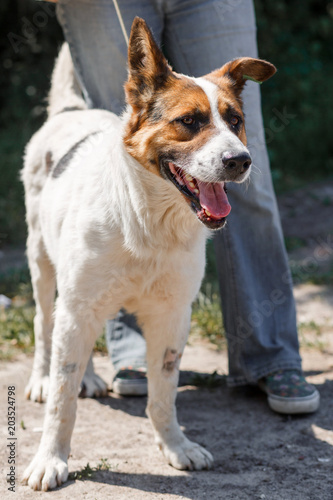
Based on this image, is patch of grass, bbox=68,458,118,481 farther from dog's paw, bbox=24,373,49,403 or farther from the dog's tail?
the dog's tail

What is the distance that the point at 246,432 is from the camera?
10.9ft

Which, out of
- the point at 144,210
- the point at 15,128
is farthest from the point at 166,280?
the point at 15,128

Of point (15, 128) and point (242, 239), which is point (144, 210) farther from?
point (15, 128)

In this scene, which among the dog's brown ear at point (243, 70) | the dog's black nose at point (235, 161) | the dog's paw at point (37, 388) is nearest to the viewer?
the dog's black nose at point (235, 161)

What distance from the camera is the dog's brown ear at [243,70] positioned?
9.48ft

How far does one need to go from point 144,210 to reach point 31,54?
7.30 meters

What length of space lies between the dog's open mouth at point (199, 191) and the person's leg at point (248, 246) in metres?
0.93

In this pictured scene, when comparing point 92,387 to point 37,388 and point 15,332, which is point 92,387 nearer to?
point 37,388

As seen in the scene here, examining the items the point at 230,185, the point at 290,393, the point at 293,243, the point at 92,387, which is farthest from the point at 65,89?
the point at 293,243

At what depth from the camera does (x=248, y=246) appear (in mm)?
3660

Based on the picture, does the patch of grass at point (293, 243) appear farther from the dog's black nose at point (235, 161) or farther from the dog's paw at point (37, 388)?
the dog's black nose at point (235, 161)

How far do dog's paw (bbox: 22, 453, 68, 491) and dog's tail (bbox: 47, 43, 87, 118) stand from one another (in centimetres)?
212

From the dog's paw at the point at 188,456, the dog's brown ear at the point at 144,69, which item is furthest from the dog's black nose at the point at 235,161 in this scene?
the dog's paw at the point at 188,456

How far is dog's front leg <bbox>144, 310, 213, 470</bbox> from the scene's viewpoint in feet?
9.68
